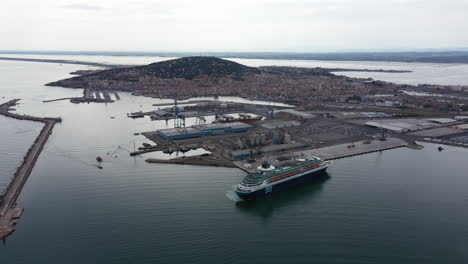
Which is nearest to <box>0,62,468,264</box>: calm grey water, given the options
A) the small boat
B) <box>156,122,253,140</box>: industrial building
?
<box>156,122,253,140</box>: industrial building

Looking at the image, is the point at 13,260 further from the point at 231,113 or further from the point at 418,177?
the point at 231,113

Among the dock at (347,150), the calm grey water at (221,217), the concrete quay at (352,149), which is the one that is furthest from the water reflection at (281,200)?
the concrete quay at (352,149)

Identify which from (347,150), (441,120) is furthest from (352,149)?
(441,120)

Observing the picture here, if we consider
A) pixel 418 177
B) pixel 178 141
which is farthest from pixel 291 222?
pixel 178 141

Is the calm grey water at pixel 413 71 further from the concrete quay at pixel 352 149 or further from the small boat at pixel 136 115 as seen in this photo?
the small boat at pixel 136 115

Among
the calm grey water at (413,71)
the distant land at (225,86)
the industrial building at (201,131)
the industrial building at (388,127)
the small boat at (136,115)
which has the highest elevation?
the calm grey water at (413,71)

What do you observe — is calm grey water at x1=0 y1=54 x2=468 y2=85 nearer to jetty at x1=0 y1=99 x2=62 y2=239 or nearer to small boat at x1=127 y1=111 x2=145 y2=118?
small boat at x1=127 y1=111 x2=145 y2=118
